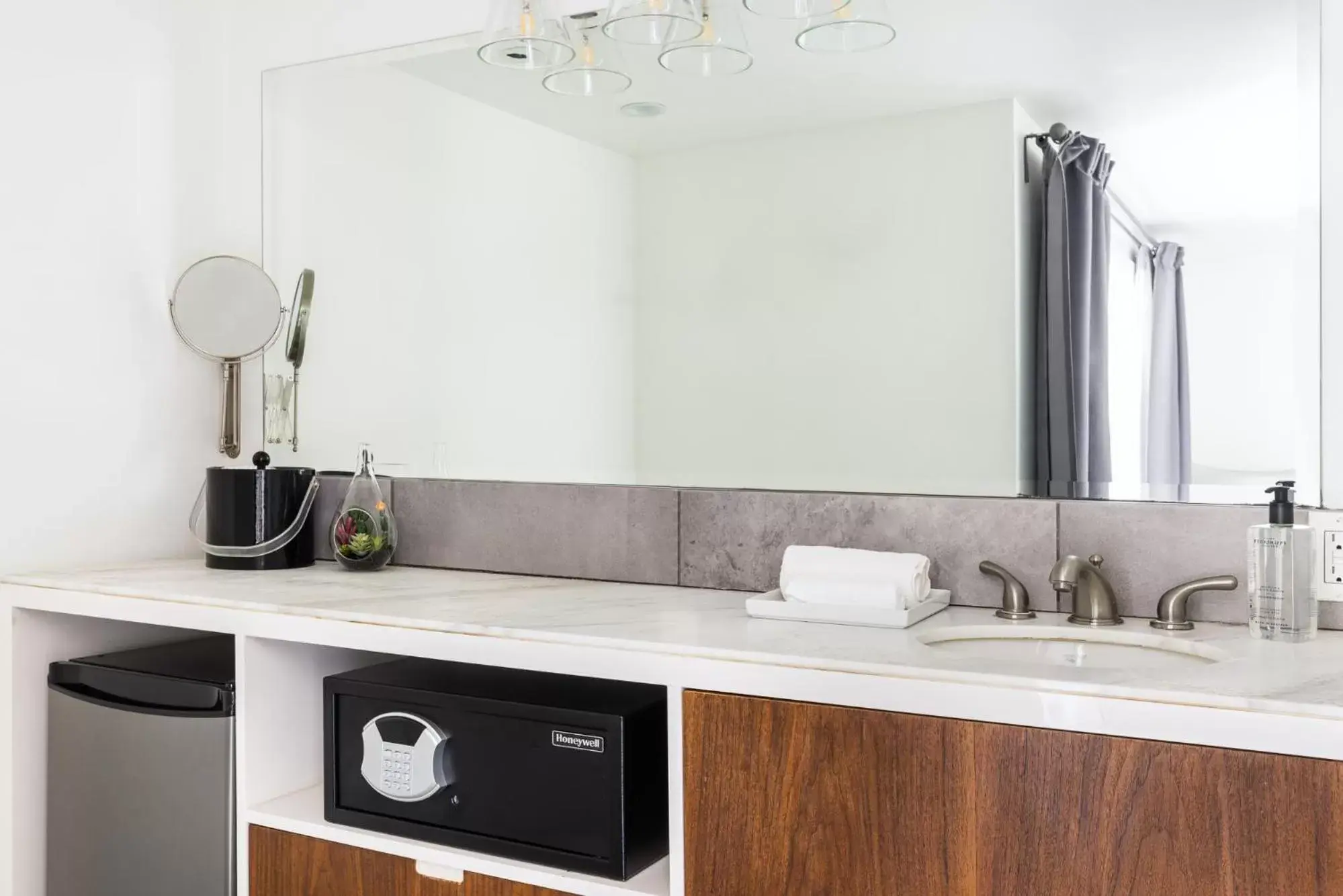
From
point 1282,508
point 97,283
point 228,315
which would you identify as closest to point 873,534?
point 1282,508

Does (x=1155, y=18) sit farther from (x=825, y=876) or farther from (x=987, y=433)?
(x=825, y=876)

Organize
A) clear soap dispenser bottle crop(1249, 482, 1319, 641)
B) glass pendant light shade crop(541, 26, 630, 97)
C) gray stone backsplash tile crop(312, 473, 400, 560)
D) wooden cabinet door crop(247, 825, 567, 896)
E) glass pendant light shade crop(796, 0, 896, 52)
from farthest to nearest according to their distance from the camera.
Result: 1. gray stone backsplash tile crop(312, 473, 400, 560)
2. glass pendant light shade crop(541, 26, 630, 97)
3. glass pendant light shade crop(796, 0, 896, 52)
4. wooden cabinet door crop(247, 825, 567, 896)
5. clear soap dispenser bottle crop(1249, 482, 1319, 641)

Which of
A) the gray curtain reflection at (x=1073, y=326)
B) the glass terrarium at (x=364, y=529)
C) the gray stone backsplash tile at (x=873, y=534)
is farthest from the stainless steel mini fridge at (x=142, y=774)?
the gray curtain reflection at (x=1073, y=326)

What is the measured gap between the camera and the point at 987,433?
1672 mm

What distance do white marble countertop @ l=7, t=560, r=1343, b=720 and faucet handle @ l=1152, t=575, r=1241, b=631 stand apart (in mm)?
24

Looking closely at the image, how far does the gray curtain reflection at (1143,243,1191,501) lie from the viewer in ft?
5.03

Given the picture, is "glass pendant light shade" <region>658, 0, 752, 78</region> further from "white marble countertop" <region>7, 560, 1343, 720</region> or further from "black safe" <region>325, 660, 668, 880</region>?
"black safe" <region>325, 660, 668, 880</region>

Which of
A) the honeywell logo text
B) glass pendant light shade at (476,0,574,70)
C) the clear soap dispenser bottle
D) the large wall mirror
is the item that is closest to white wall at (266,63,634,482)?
the large wall mirror

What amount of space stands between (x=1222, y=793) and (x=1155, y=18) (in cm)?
107

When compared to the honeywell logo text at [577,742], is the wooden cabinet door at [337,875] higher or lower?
lower

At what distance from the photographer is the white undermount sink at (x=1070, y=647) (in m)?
1.37

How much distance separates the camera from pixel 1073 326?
1602mm

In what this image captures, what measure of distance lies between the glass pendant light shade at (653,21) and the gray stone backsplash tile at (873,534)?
0.76m

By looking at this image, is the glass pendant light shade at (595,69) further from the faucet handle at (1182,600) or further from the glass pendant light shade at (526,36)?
the faucet handle at (1182,600)
